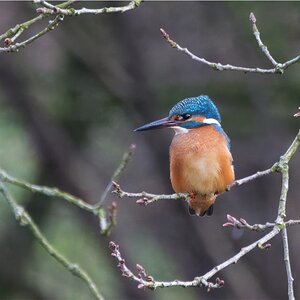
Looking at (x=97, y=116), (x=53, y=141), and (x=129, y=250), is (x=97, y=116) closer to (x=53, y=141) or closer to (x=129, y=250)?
(x=53, y=141)

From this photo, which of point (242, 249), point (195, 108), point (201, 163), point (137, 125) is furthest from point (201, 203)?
point (137, 125)

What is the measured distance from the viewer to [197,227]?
296 inches

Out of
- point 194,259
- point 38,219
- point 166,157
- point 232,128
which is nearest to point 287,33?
point 232,128

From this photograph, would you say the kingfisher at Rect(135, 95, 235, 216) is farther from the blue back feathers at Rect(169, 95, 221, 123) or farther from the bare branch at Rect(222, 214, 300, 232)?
the bare branch at Rect(222, 214, 300, 232)

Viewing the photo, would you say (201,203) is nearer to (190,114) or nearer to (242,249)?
(190,114)

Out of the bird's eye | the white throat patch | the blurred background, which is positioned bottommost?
the bird's eye

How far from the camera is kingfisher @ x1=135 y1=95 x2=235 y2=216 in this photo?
13.6ft

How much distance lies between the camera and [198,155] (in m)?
4.22

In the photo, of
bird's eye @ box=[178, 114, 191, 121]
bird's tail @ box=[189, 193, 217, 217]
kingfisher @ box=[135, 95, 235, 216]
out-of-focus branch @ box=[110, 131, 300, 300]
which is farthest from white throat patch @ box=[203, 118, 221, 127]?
out-of-focus branch @ box=[110, 131, 300, 300]

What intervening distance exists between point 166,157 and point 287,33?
1.62m

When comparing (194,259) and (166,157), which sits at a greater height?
(166,157)

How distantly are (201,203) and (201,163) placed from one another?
0.30m

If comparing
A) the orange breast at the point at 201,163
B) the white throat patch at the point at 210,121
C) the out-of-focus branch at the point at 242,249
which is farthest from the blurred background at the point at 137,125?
the out-of-focus branch at the point at 242,249

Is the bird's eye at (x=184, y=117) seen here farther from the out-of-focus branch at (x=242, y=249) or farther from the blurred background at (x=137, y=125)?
the blurred background at (x=137, y=125)
